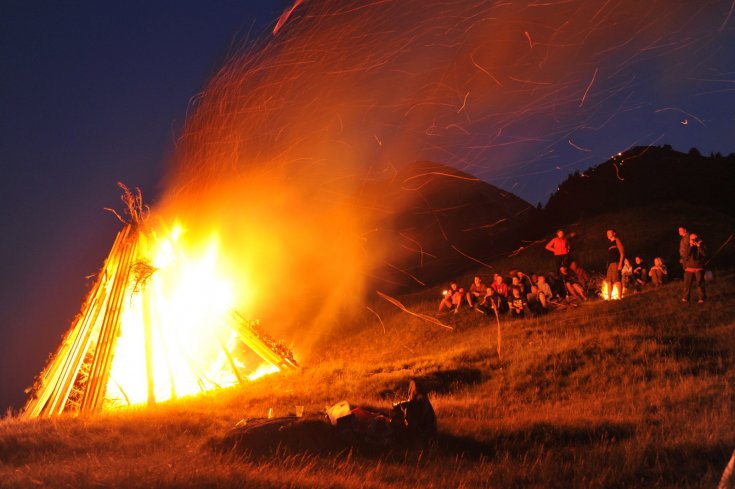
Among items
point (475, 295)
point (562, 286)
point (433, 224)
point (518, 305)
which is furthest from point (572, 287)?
point (433, 224)

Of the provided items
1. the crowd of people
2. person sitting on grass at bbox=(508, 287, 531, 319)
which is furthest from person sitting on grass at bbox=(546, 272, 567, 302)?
person sitting on grass at bbox=(508, 287, 531, 319)

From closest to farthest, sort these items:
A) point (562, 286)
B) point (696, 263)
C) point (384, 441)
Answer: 1. point (384, 441)
2. point (696, 263)
3. point (562, 286)

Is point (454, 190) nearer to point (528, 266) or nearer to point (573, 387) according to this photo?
point (528, 266)

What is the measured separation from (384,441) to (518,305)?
10.6 m

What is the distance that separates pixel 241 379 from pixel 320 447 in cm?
804

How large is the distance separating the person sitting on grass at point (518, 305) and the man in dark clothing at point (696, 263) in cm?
422

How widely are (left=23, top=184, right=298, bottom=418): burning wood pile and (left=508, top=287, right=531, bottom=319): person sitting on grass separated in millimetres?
6511

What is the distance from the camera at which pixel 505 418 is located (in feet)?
28.0

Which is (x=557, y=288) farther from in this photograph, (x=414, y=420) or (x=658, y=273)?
(x=414, y=420)

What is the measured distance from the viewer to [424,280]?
32312 millimetres

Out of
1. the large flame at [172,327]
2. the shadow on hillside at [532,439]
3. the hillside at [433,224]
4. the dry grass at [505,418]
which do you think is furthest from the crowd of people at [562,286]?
the hillside at [433,224]

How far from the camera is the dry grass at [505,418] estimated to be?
6008 millimetres

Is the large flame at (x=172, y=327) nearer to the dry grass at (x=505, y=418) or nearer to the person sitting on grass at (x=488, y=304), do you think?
the dry grass at (x=505, y=418)

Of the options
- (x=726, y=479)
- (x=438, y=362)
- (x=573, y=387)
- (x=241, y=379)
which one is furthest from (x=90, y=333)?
(x=726, y=479)
